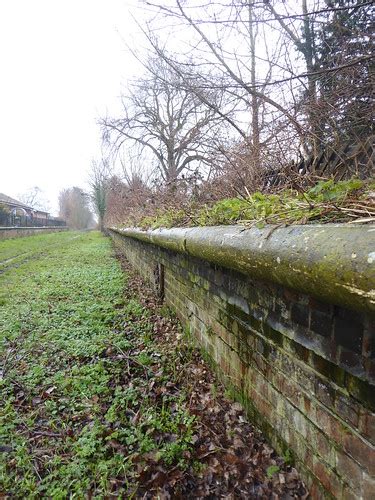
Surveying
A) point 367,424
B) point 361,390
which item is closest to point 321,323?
point 361,390

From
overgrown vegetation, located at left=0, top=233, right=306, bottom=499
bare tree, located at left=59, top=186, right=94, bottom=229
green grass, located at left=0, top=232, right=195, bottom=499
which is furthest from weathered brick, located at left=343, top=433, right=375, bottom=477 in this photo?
bare tree, located at left=59, top=186, right=94, bottom=229

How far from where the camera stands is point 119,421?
2.41 meters

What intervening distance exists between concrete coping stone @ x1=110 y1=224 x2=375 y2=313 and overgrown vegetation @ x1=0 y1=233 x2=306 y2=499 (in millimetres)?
1176

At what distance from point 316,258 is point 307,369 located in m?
0.70

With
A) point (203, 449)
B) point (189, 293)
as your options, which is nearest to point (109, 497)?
point (203, 449)

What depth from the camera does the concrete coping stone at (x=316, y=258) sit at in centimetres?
95

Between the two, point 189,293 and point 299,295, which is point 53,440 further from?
point 299,295

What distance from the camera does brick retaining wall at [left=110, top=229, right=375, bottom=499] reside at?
46.7 inches

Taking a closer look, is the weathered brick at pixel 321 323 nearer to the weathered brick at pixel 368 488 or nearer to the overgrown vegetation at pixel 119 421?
the weathered brick at pixel 368 488

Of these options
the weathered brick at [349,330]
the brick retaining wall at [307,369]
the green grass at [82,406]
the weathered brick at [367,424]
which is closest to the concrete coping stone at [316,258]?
the brick retaining wall at [307,369]

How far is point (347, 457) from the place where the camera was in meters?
1.30

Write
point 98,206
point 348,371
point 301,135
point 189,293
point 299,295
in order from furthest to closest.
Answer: point 98,206
point 189,293
point 301,135
point 299,295
point 348,371

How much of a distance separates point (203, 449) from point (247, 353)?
2.20ft

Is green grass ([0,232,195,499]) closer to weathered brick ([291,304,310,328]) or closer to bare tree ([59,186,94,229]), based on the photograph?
weathered brick ([291,304,310,328])
